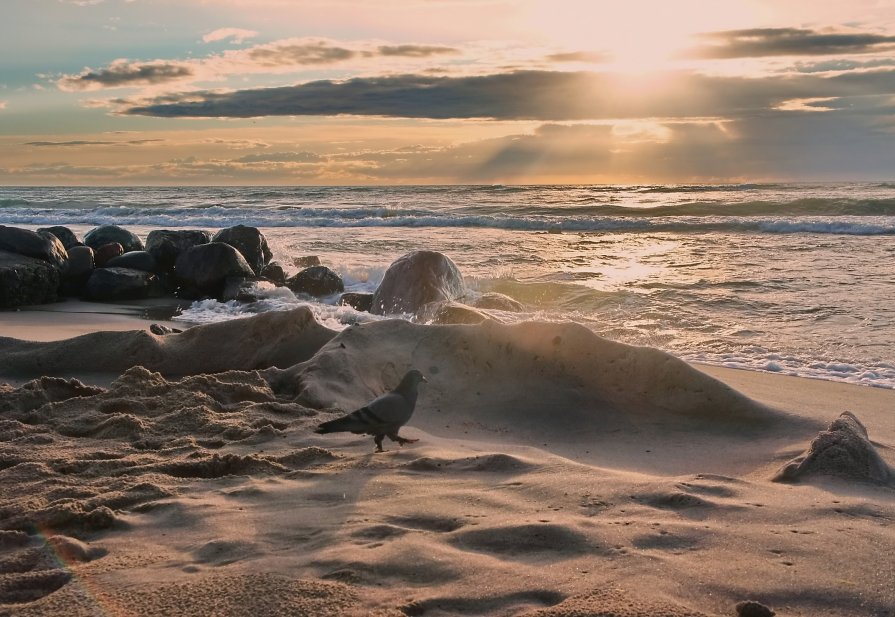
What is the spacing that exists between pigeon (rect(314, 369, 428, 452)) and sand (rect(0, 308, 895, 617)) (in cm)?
13

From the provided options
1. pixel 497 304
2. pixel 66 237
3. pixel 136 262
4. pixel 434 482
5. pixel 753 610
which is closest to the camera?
pixel 753 610

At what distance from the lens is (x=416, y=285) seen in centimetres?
1017

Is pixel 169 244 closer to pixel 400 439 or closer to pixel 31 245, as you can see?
pixel 31 245

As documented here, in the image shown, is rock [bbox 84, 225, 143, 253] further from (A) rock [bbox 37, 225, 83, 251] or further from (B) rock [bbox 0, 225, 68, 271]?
(B) rock [bbox 0, 225, 68, 271]

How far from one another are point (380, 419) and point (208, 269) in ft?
29.1

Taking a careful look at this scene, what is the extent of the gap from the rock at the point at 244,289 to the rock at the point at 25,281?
2.36m

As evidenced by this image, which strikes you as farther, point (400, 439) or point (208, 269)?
point (208, 269)

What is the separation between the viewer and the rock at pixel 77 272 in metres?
11.8

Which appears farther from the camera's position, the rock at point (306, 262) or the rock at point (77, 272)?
the rock at point (306, 262)

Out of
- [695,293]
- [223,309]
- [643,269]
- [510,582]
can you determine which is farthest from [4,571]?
[643,269]

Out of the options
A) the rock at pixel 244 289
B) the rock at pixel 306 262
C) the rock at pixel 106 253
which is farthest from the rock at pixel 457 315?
the rock at pixel 106 253

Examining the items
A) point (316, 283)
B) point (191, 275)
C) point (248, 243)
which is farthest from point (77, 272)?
point (316, 283)

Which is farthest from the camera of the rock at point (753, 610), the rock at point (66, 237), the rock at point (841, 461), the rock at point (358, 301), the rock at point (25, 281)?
the rock at point (66, 237)

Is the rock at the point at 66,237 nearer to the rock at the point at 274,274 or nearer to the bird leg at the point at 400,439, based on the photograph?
the rock at the point at 274,274
